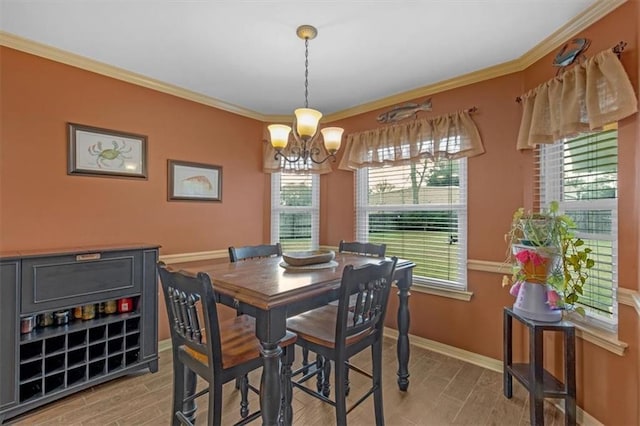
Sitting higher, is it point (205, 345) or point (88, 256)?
point (88, 256)

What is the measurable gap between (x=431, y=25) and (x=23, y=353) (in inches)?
135

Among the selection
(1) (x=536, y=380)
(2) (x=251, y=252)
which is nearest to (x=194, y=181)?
(2) (x=251, y=252)

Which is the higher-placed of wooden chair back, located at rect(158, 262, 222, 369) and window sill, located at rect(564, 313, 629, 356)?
wooden chair back, located at rect(158, 262, 222, 369)

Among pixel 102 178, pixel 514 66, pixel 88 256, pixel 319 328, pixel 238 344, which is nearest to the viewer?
pixel 238 344

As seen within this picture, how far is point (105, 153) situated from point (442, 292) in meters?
3.20

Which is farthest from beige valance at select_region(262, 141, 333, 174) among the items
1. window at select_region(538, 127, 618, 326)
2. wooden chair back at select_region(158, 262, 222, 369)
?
wooden chair back at select_region(158, 262, 222, 369)

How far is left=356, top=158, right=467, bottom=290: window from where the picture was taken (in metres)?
2.84

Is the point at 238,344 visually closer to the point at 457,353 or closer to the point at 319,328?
the point at 319,328

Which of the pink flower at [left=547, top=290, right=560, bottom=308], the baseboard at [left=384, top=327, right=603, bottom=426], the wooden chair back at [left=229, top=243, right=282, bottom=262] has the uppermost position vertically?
the wooden chair back at [left=229, top=243, right=282, bottom=262]

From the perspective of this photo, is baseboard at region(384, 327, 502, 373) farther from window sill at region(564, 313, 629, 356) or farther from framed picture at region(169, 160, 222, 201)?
framed picture at region(169, 160, 222, 201)

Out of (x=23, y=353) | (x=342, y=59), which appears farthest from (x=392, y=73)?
(x=23, y=353)

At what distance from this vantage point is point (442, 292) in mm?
2879

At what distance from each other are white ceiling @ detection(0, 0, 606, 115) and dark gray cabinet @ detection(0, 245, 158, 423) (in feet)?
4.93

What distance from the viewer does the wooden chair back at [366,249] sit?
2578mm
